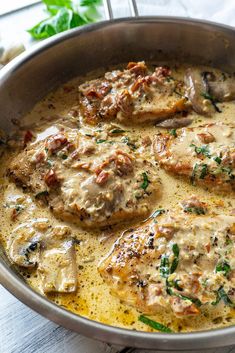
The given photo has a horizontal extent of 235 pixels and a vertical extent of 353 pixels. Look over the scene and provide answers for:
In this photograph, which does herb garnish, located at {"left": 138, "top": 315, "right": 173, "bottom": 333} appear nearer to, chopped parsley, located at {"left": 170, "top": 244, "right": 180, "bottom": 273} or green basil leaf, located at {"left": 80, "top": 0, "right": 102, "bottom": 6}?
chopped parsley, located at {"left": 170, "top": 244, "right": 180, "bottom": 273}

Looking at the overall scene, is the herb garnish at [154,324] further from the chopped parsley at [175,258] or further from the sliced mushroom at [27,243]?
the sliced mushroom at [27,243]

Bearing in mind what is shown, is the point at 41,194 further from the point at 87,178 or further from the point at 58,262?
the point at 58,262

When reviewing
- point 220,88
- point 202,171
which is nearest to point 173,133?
point 202,171

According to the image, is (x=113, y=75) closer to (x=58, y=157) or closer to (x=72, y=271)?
(x=58, y=157)

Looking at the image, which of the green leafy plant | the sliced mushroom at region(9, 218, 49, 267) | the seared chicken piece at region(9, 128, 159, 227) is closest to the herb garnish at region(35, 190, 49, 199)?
the seared chicken piece at region(9, 128, 159, 227)

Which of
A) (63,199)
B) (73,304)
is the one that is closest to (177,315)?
(73,304)

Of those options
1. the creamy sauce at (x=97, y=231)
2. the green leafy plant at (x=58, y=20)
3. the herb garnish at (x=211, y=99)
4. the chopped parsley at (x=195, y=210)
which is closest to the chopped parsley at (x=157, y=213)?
the creamy sauce at (x=97, y=231)
